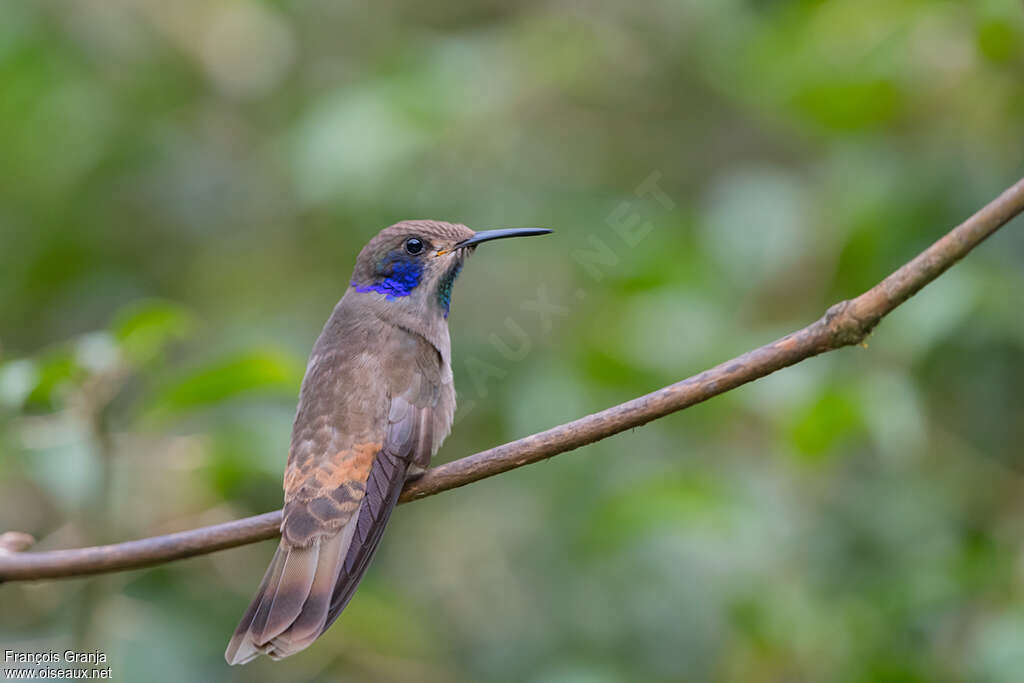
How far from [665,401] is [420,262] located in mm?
1618

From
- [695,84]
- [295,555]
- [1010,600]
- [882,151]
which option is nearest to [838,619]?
[1010,600]

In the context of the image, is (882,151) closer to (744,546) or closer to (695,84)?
(744,546)

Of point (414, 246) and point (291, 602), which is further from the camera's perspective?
point (414, 246)

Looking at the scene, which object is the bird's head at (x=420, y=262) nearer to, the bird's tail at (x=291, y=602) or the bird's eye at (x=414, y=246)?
the bird's eye at (x=414, y=246)

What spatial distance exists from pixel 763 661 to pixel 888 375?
1.06m

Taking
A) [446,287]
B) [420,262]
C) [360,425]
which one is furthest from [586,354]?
[360,425]

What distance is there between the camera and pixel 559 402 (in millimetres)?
3955

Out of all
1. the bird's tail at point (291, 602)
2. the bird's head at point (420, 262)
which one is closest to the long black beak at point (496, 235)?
the bird's head at point (420, 262)

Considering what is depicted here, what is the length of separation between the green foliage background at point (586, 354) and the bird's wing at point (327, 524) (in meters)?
0.26

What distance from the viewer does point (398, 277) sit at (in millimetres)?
3770

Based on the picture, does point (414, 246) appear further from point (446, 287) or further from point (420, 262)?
point (446, 287)

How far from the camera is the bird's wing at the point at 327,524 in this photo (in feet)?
9.26

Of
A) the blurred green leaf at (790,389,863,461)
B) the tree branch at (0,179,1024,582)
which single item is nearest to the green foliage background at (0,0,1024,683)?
the blurred green leaf at (790,389,863,461)

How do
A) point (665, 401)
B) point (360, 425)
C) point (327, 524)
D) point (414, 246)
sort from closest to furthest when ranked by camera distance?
point (665, 401) < point (327, 524) < point (360, 425) < point (414, 246)
